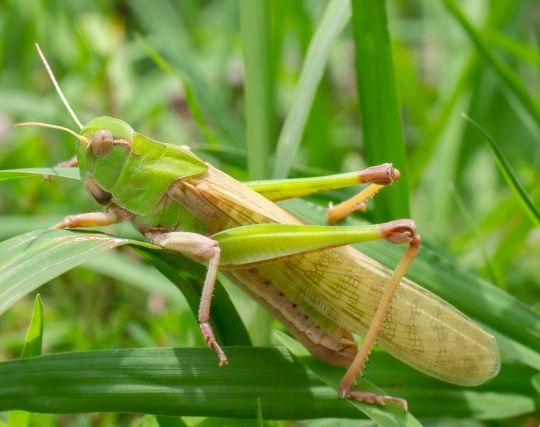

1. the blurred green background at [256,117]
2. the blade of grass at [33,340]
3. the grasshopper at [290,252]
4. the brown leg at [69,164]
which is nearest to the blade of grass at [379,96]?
the blurred green background at [256,117]

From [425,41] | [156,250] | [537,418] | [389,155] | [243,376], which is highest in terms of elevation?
[425,41]

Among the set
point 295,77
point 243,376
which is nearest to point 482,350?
point 243,376

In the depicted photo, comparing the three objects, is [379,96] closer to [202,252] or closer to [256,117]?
[256,117]

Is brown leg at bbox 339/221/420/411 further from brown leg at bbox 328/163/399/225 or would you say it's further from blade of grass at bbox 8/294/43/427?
blade of grass at bbox 8/294/43/427

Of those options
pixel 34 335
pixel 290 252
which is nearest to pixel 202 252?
pixel 290 252

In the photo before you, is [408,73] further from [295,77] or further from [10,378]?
[10,378]
